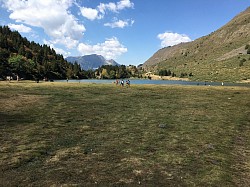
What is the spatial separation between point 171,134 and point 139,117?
8934 mm

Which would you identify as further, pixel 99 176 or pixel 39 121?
pixel 39 121

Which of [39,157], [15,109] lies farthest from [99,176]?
[15,109]

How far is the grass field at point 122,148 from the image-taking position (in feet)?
48.7

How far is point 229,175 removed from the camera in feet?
A: 50.9

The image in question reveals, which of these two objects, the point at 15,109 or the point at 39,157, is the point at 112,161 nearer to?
the point at 39,157

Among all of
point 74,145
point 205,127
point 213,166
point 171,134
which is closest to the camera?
point 213,166

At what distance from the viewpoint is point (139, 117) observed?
33.5 metres

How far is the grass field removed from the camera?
585 inches

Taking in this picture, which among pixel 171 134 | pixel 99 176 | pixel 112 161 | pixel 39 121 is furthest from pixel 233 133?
pixel 39 121

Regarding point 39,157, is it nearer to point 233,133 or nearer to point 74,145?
point 74,145

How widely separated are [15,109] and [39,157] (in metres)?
20.3

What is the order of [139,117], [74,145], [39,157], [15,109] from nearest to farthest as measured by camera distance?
[39,157] → [74,145] → [139,117] → [15,109]

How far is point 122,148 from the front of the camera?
66.9ft

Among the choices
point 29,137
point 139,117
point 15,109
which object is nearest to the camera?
point 29,137
